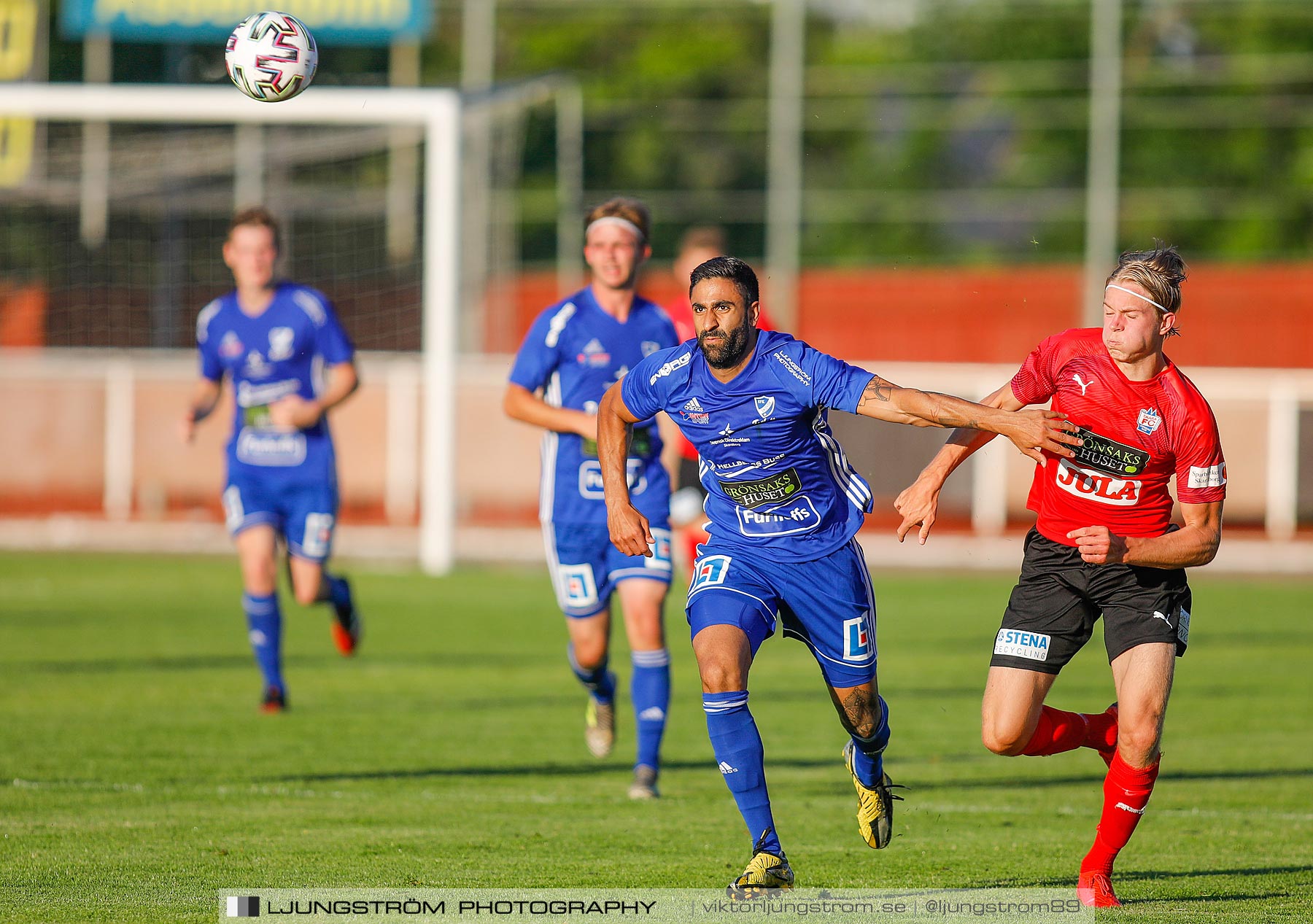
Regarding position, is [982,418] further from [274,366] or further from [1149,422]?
[274,366]

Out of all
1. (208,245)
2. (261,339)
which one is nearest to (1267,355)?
(208,245)

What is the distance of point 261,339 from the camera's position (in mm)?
9531

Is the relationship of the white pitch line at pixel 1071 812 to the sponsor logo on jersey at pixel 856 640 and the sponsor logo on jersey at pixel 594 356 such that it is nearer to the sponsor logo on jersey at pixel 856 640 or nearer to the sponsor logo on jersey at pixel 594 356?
the sponsor logo on jersey at pixel 856 640

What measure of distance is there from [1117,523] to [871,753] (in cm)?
119

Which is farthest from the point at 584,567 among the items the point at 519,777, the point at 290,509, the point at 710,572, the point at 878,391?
the point at 878,391

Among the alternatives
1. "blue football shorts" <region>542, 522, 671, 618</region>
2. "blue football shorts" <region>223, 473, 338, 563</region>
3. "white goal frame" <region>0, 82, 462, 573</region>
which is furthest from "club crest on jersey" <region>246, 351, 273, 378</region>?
"white goal frame" <region>0, 82, 462, 573</region>

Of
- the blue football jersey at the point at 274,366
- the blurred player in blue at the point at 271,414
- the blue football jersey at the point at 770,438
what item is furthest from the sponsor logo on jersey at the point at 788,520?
the blue football jersey at the point at 274,366

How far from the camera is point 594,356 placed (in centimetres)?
780

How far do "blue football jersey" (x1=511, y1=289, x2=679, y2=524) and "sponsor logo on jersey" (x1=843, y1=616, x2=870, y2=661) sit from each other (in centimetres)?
197

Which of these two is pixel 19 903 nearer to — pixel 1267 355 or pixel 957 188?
pixel 1267 355

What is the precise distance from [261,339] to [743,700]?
483 centimetres

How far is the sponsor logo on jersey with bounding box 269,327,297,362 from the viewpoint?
9.52m

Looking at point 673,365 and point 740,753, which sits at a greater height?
point 673,365

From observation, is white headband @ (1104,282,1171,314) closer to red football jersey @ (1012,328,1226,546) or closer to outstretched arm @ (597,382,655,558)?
red football jersey @ (1012,328,1226,546)
